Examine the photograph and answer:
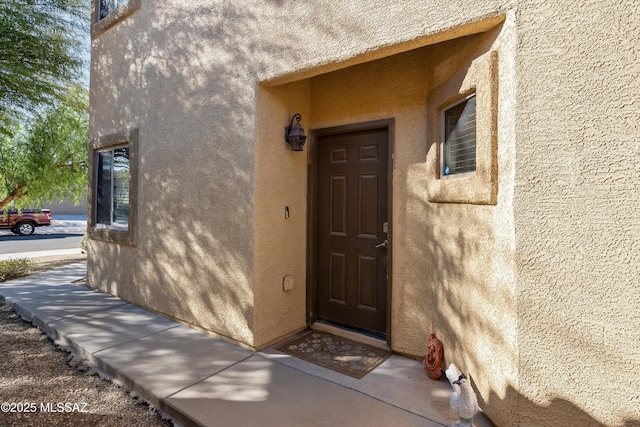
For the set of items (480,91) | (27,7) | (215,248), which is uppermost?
(27,7)

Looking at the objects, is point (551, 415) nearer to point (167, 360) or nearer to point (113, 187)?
point (167, 360)

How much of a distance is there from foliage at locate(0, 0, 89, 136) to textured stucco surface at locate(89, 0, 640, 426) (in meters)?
1.94

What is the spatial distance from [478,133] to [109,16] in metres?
5.82

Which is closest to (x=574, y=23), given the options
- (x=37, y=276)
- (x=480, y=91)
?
(x=480, y=91)

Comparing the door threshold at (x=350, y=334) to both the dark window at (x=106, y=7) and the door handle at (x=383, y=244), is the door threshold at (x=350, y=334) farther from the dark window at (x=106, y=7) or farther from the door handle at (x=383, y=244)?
the dark window at (x=106, y=7)

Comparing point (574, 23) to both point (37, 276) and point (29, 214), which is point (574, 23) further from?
point (29, 214)

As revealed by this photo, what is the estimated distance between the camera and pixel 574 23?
1.89 meters

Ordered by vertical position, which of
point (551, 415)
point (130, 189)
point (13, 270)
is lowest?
point (13, 270)

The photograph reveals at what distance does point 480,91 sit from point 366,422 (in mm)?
2423

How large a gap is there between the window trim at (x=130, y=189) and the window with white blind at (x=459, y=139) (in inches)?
161

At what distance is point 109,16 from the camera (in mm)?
5289

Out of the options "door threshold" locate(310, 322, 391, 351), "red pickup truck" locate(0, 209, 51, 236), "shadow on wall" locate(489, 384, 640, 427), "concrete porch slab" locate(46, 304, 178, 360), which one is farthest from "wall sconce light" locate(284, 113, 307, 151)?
"red pickup truck" locate(0, 209, 51, 236)

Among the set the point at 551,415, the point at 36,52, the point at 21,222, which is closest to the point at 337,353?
the point at 551,415

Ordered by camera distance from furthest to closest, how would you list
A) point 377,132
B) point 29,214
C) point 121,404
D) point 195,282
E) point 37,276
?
point 29,214 → point 37,276 → point 195,282 → point 377,132 → point 121,404
